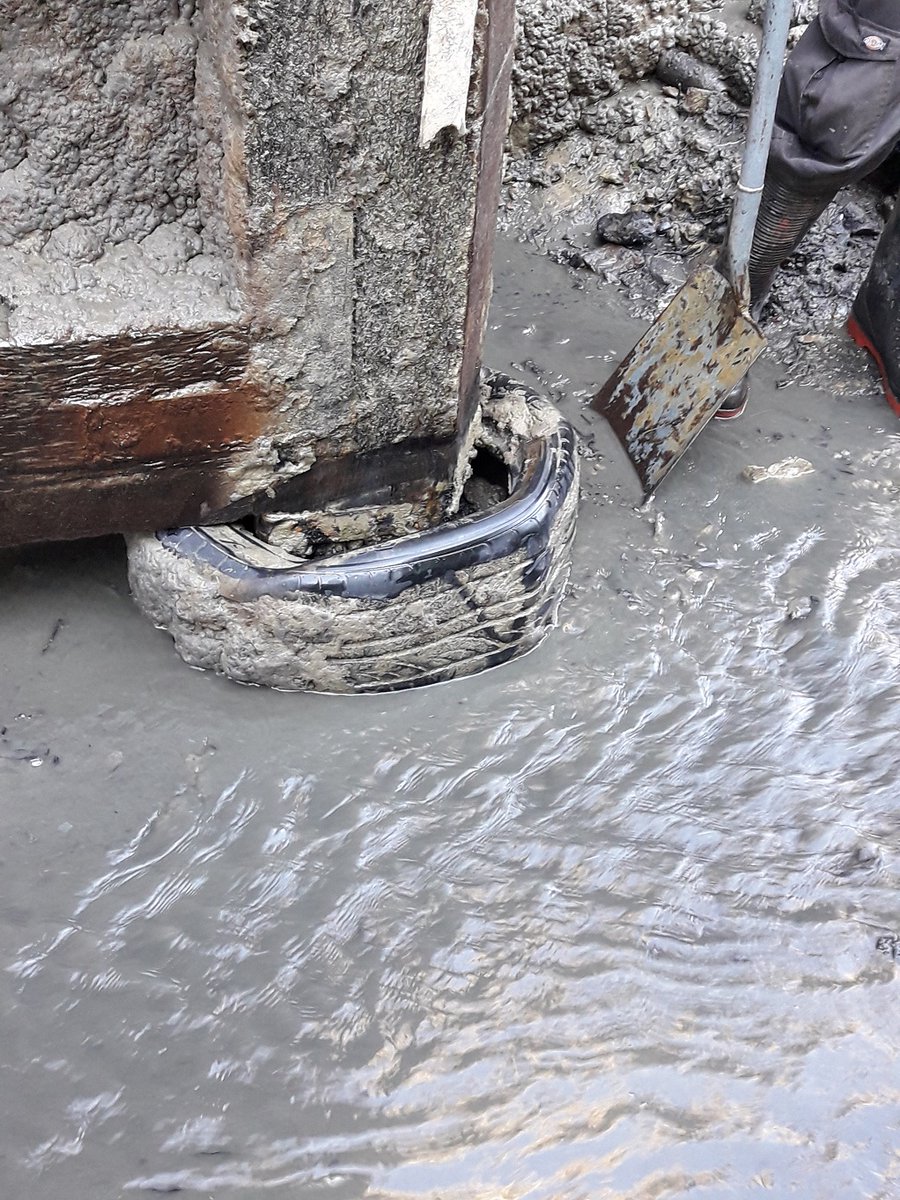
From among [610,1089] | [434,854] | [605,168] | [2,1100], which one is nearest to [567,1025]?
[610,1089]

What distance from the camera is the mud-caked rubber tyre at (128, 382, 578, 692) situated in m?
1.94

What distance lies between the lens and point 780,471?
8.98 feet

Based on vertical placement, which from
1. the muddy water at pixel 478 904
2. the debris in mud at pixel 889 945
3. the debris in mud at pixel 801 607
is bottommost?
the muddy water at pixel 478 904

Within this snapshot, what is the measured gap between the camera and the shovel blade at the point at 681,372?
2.62 metres

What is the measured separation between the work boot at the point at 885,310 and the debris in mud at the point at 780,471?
0.42m

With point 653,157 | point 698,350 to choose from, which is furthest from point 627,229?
point 698,350

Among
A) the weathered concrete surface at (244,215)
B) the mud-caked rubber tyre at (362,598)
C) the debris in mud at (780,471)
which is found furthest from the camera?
the debris in mud at (780,471)

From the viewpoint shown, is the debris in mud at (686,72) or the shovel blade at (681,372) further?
the debris in mud at (686,72)

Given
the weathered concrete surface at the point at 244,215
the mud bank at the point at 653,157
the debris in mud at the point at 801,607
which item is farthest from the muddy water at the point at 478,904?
the mud bank at the point at 653,157

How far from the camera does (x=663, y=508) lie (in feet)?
8.68

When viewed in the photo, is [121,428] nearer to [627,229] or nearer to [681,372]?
[681,372]

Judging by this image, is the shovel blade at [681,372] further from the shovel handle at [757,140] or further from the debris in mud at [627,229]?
the debris in mud at [627,229]

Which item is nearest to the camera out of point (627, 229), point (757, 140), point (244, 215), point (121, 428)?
point (244, 215)

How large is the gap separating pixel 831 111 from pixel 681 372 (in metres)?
0.77
